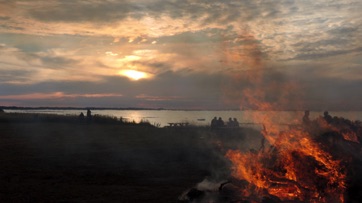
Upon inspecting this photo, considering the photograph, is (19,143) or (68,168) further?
(19,143)

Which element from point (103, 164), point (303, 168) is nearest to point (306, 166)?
point (303, 168)

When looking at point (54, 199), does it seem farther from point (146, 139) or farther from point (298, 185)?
point (146, 139)

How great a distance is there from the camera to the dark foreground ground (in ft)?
42.0

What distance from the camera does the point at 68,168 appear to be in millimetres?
17562

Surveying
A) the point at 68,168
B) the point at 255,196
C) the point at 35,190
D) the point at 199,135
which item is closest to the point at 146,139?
the point at 199,135

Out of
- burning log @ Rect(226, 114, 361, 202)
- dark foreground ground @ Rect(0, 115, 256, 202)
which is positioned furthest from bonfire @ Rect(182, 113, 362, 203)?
dark foreground ground @ Rect(0, 115, 256, 202)

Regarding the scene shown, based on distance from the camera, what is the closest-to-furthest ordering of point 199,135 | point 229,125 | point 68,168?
point 68,168 < point 199,135 < point 229,125

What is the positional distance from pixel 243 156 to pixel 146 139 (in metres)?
18.5

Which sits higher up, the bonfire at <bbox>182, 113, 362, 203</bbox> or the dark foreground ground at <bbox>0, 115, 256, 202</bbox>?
the bonfire at <bbox>182, 113, 362, 203</bbox>

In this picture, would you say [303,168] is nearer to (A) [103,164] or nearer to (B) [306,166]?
(B) [306,166]

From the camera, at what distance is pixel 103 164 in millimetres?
19125

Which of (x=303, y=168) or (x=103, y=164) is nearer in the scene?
(x=303, y=168)

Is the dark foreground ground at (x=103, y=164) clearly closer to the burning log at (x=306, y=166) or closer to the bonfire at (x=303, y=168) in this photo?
the bonfire at (x=303, y=168)

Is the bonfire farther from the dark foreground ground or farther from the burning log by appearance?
the dark foreground ground
